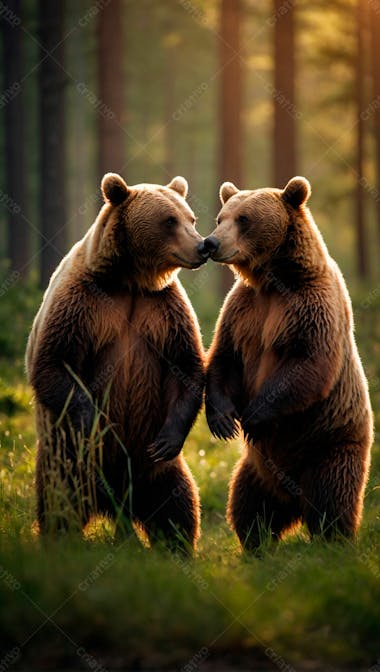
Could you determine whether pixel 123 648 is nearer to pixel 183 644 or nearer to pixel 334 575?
pixel 183 644

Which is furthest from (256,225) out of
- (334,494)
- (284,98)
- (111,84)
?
(111,84)

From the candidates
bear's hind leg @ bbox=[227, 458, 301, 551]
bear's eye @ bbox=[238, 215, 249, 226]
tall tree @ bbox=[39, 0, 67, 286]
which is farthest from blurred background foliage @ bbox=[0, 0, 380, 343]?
bear's eye @ bbox=[238, 215, 249, 226]

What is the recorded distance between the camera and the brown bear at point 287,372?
219 inches

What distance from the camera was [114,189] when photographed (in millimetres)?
5609

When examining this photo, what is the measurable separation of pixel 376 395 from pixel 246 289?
20.9ft

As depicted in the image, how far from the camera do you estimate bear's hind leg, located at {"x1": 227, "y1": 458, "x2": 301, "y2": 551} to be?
232 inches

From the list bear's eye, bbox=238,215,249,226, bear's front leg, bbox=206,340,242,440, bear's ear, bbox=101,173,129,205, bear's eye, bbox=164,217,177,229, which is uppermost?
bear's ear, bbox=101,173,129,205

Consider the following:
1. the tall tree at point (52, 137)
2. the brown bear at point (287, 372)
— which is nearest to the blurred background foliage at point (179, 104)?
the tall tree at point (52, 137)

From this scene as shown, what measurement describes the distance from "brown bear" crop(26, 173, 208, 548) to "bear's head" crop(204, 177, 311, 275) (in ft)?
0.60

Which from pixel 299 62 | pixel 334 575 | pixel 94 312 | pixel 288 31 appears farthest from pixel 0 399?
pixel 299 62

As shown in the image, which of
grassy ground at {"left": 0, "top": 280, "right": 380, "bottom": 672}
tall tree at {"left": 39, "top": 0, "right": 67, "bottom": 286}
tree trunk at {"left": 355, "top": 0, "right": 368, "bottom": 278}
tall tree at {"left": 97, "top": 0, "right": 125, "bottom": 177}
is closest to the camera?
grassy ground at {"left": 0, "top": 280, "right": 380, "bottom": 672}

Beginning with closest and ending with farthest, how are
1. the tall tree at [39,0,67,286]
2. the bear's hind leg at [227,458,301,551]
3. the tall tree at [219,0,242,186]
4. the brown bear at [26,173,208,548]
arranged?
the brown bear at [26,173,208,548] → the bear's hind leg at [227,458,301,551] → the tall tree at [39,0,67,286] → the tall tree at [219,0,242,186]

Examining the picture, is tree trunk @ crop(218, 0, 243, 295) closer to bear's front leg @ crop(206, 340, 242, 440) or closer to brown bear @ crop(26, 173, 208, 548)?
bear's front leg @ crop(206, 340, 242, 440)

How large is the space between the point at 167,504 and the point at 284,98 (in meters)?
11.3
